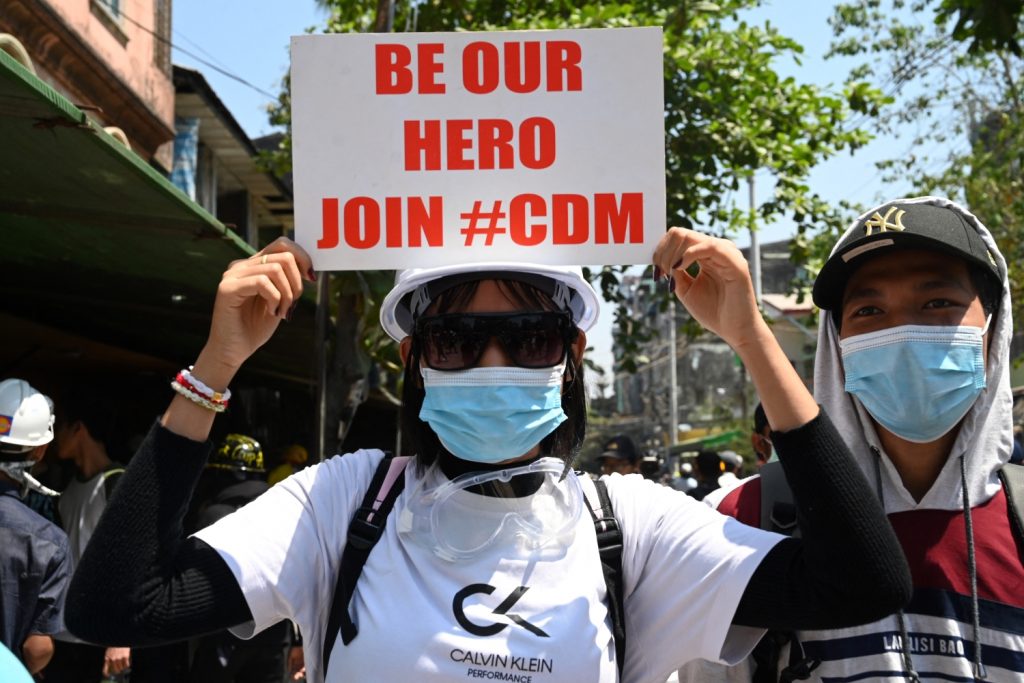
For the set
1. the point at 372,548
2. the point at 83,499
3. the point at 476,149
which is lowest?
the point at 83,499

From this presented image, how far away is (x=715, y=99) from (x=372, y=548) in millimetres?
8096

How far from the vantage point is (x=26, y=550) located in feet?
13.1

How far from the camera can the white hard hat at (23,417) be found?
430cm

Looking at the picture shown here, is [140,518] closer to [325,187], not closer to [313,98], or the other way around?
[325,187]

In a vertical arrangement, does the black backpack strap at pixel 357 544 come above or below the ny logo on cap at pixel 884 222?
below

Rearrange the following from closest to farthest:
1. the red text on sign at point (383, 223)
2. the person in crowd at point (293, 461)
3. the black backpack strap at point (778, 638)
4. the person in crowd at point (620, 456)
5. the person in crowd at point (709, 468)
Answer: the black backpack strap at point (778, 638) → the red text on sign at point (383, 223) → the person in crowd at point (293, 461) → the person in crowd at point (709, 468) → the person in crowd at point (620, 456)

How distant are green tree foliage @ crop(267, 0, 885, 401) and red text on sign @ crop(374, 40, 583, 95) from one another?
6995mm

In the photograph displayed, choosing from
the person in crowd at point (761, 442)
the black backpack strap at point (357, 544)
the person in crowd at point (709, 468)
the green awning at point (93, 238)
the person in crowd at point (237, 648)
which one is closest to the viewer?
the black backpack strap at point (357, 544)

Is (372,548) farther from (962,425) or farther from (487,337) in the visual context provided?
(962,425)

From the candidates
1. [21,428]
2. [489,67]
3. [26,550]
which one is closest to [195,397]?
[489,67]

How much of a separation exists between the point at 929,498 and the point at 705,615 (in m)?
0.56

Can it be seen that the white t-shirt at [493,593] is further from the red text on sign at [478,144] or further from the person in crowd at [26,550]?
the person in crowd at [26,550]

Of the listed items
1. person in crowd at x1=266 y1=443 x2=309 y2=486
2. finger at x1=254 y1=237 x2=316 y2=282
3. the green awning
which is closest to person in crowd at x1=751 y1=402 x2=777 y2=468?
the green awning

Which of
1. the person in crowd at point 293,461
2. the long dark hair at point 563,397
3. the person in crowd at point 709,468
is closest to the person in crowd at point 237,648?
the person in crowd at point 293,461
